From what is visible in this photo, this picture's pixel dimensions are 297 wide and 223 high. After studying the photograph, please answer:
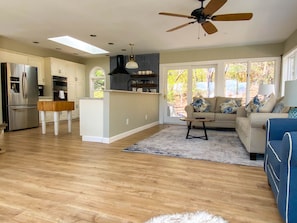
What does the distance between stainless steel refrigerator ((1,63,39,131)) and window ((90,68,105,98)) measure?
2.63 meters

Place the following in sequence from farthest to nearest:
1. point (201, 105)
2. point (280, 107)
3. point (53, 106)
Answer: point (201, 105)
point (53, 106)
point (280, 107)

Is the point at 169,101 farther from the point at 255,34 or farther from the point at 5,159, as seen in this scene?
the point at 5,159

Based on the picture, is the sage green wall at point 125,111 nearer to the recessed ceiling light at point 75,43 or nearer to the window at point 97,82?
the recessed ceiling light at point 75,43

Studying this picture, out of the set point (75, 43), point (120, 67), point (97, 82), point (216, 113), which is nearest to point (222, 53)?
point (216, 113)

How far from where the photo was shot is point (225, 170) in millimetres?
2623

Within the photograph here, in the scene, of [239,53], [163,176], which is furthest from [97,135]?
[239,53]

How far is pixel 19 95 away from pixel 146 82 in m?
3.83

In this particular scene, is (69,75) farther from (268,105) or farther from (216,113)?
(268,105)

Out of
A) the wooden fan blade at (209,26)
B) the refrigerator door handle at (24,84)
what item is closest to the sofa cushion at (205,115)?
the wooden fan blade at (209,26)

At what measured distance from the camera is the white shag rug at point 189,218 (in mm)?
1518

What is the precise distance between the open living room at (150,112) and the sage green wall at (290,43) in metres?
0.03

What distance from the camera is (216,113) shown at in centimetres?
564

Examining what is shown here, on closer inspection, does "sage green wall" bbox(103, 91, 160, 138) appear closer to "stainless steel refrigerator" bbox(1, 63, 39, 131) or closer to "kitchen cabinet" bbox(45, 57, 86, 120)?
"stainless steel refrigerator" bbox(1, 63, 39, 131)

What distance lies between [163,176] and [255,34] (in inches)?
171
